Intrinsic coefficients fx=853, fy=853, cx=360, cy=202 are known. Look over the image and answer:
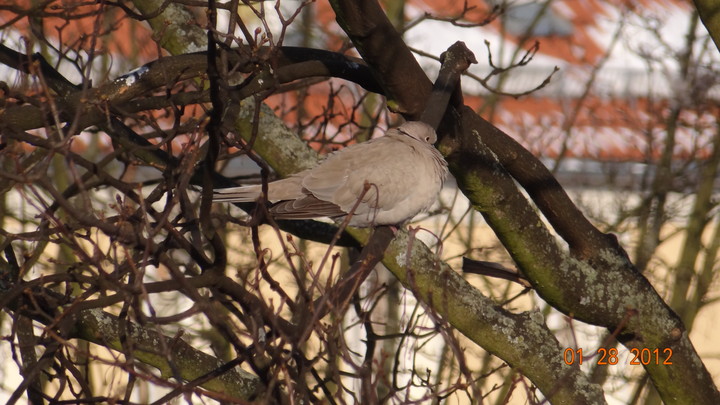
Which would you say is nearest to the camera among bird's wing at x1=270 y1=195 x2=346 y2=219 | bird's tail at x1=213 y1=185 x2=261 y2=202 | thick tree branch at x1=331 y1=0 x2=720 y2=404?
bird's tail at x1=213 y1=185 x2=261 y2=202

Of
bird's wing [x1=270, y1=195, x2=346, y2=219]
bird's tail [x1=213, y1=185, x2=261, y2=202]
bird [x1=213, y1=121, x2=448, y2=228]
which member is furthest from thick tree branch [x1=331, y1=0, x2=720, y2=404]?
bird's tail [x1=213, y1=185, x2=261, y2=202]

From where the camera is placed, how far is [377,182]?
388 centimetres

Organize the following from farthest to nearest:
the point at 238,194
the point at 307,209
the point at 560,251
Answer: the point at 560,251 → the point at 307,209 → the point at 238,194

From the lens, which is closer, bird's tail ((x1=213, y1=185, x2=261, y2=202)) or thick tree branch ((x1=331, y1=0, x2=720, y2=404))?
bird's tail ((x1=213, y1=185, x2=261, y2=202))

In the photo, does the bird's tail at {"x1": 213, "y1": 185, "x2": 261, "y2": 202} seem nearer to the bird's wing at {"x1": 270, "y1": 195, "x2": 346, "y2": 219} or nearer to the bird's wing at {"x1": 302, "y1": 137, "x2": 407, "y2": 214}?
the bird's wing at {"x1": 270, "y1": 195, "x2": 346, "y2": 219}

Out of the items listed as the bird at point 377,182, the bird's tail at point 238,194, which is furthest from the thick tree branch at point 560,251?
the bird's tail at point 238,194

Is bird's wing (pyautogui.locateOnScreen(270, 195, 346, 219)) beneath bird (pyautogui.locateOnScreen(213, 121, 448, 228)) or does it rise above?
beneath

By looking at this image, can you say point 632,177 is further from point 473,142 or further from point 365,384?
point 365,384

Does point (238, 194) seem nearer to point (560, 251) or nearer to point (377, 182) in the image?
point (377, 182)

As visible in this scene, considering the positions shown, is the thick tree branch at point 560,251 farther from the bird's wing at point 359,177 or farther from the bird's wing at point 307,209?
the bird's wing at point 307,209

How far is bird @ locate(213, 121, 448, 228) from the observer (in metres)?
3.85

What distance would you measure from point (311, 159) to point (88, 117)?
159cm

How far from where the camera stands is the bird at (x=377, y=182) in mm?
3854

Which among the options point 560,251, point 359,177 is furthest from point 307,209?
point 560,251
